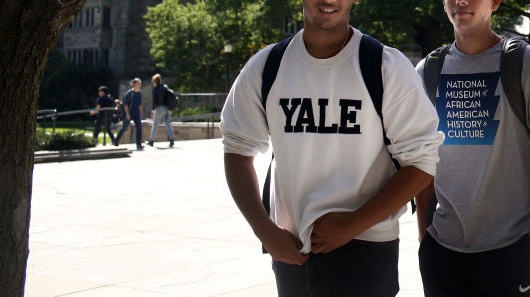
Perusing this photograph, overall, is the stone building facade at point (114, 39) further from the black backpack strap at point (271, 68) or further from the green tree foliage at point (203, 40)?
the black backpack strap at point (271, 68)

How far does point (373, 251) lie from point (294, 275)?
0.85 feet

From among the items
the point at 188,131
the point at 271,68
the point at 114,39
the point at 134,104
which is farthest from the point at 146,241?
the point at 114,39

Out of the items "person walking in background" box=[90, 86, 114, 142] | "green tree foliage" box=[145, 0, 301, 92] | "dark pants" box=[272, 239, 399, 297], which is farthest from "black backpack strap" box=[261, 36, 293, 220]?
"green tree foliage" box=[145, 0, 301, 92]

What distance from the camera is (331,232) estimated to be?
3.02 metres

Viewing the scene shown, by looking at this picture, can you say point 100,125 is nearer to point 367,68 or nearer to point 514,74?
point 514,74

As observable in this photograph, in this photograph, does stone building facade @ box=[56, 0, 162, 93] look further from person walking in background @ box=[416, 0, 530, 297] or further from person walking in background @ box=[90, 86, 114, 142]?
person walking in background @ box=[416, 0, 530, 297]

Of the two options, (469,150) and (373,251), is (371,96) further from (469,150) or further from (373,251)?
(469,150)

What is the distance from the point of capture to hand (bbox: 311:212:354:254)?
3.01 metres

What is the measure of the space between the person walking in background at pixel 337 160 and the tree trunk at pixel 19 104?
3.68 feet

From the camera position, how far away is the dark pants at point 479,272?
143 inches

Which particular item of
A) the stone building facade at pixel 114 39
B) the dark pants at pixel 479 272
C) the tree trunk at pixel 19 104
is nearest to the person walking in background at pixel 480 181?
the dark pants at pixel 479 272

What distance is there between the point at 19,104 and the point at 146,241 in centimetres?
500

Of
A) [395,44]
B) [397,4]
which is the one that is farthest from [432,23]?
[397,4]

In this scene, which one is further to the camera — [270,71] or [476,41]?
[476,41]
